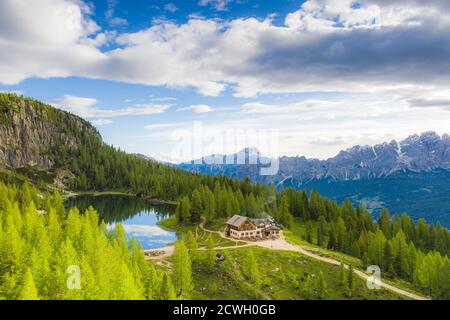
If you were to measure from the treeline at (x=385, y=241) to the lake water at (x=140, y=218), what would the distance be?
45989mm

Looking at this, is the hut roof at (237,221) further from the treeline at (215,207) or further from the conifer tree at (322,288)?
the conifer tree at (322,288)

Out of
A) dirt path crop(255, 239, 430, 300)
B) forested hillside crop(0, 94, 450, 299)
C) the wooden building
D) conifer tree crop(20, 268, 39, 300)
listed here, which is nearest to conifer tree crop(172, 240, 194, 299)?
forested hillside crop(0, 94, 450, 299)

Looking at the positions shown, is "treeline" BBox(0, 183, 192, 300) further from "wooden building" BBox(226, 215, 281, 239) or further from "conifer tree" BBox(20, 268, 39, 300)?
"wooden building" BBox(226, 215, 281, 239)

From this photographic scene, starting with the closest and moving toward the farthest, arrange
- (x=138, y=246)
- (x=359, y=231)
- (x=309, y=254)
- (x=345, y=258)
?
(x=138, y=246) < (x=309, y=254) < (x=345, y=258) < (x=359, y=231)

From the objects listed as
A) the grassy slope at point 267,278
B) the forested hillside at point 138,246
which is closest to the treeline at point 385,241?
the forested hillside at point 138,246

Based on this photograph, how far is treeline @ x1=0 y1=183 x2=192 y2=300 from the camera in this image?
4406 centimetres

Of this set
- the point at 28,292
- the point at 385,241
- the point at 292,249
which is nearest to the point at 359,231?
the point at 385,241

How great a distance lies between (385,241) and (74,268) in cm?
8566

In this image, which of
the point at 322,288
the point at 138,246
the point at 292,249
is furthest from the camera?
the point at 292,249

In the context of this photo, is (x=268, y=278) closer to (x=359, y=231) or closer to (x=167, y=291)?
(x=167, y=291)

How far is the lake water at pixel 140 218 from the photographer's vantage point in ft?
386

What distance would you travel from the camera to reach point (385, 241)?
104812 mm
